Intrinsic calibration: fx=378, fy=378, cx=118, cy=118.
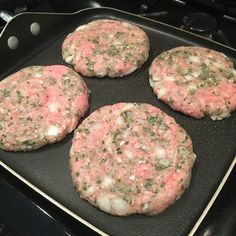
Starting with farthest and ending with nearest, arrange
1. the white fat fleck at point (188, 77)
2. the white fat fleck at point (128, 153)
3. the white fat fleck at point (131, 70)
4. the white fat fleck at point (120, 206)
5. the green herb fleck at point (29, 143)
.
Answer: the white fat fleck at point (131, 70), the white fat fleck at point (188, 77), the green herb fleck at point (29, 143), the white fat fleck at point (128, 153), the white fat fleck at point (120, 206)

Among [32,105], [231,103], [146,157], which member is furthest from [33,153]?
[231,103]

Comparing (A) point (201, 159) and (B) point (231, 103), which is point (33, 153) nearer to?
(A) point (201, 159)

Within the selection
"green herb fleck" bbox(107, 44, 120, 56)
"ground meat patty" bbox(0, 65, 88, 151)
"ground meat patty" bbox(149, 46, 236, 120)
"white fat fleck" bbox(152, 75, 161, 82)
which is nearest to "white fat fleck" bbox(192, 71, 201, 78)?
"ground meat patty" bbox(149, 46, 236, 120)

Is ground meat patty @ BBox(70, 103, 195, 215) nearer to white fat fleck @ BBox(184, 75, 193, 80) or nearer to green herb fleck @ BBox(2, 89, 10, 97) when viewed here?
white fat fleck @ BBox(184, 75, 193, 80)

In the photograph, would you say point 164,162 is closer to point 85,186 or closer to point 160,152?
point 160,152

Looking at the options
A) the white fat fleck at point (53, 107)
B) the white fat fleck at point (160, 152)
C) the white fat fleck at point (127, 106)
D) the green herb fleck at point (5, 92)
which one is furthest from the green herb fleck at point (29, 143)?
the white fat fleck at point (160, 152)

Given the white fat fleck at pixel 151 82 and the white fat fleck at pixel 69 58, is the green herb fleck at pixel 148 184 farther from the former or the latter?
the white fat fleck at pixel 69 58
